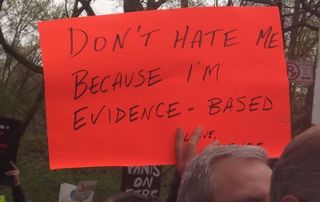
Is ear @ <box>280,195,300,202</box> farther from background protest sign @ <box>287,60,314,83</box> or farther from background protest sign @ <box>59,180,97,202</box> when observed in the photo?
background protest sign @ <box>59,180,97,202</box>

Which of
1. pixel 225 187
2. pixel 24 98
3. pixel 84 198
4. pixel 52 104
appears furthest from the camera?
pixel 24 98

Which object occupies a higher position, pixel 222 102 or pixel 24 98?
pixel 24 98

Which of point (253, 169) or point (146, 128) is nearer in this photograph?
point (253, 169)

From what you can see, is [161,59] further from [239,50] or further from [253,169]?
[253,169]

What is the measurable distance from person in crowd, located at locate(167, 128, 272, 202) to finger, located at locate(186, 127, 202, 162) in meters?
0.54

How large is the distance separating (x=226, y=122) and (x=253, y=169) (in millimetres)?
721

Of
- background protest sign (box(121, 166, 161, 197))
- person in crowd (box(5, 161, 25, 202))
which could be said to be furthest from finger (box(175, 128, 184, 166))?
person in crowd (box(5, 161, 25, 202))

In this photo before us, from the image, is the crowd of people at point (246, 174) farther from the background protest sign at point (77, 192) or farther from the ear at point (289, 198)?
the background protest sign at point (77, 192)

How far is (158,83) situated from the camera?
2141 millimetres

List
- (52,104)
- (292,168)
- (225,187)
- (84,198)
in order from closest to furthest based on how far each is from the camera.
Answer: (292,168), (225,187), (52,104), (84,198)

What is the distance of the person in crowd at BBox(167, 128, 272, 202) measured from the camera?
4.38ft

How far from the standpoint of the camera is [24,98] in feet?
48.3

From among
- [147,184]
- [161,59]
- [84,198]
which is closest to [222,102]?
[161,59]

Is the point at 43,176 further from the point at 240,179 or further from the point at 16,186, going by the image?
the point at 240,179
